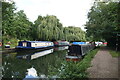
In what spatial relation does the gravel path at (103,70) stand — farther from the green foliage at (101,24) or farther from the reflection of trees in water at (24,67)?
the green foliage at (101,24)

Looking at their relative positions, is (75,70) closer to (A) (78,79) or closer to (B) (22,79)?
(A) (78,79)

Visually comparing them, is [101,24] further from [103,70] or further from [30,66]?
[103,70]

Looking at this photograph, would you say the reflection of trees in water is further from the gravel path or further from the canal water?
the gravel path

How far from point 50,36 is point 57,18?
432 centimetres

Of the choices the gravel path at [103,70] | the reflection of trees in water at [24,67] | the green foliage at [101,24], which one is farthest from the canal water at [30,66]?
the green foliage at [101,24]

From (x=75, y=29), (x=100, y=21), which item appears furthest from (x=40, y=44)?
(x=75, y=29)

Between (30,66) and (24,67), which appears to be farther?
(30,66)

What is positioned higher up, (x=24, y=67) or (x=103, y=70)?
(x=103, y=70)

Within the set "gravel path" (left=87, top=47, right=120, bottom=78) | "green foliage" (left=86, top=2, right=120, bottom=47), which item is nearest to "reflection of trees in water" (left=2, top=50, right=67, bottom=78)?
"gravel path" (left=87, top=47, right=120, bottom=78)

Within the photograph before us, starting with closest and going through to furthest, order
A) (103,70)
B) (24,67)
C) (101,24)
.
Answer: (103,70), (24,67), (101,24)

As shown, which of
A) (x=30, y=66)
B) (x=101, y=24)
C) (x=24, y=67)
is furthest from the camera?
(x=101, y=24)

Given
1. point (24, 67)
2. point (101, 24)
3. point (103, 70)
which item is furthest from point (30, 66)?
point (101, 24)

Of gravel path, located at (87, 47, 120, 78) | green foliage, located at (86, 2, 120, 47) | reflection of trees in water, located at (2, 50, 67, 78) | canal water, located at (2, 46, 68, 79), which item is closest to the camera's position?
gravel path, located at (87, 47, 120, 78)

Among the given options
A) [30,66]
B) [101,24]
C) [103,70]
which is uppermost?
[101,24]
